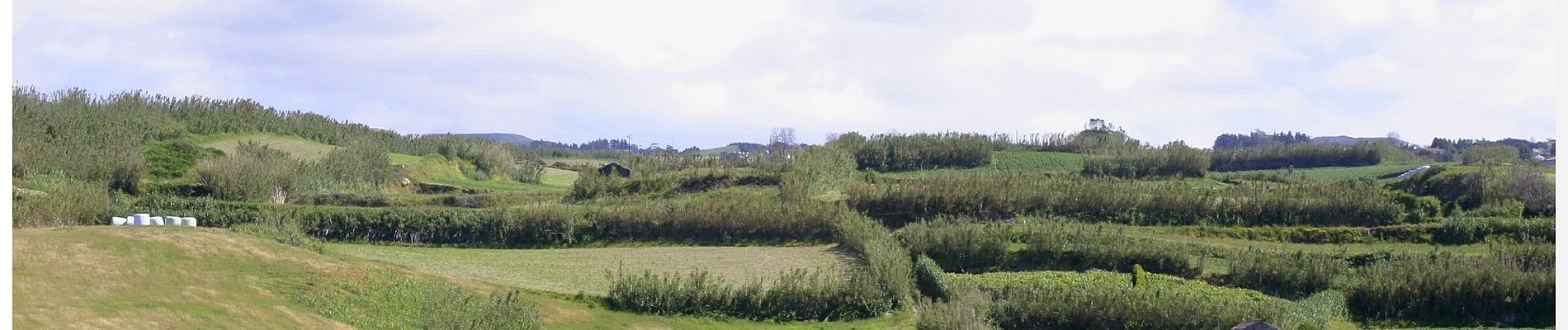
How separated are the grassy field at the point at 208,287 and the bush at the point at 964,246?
747 centimetres

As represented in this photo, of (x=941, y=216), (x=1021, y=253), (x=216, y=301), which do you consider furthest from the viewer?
(x=941, y=216)

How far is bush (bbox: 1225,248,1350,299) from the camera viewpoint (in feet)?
93.6

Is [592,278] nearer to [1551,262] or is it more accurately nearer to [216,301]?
[216,301]

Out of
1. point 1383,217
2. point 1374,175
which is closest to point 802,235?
point 1383,217

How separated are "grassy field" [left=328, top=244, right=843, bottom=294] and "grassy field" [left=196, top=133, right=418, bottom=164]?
2147 cm

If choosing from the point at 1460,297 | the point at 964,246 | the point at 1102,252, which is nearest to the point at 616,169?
the point at 964,246

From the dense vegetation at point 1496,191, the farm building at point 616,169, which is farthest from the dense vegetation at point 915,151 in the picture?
the dense vegetation at point 1496,191

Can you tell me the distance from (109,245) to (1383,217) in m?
36.2

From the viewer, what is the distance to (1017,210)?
40.7 m

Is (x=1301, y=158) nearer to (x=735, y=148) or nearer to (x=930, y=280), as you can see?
(x=930, y=280)

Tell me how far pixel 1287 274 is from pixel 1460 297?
11.9 feet

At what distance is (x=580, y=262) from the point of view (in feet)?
107

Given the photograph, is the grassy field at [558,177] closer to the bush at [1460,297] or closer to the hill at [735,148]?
the bush at [1460,297]

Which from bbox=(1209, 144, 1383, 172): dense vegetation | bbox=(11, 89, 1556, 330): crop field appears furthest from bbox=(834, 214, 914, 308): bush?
bbox=(1209, 144, 1383, 172): dense vegetation
